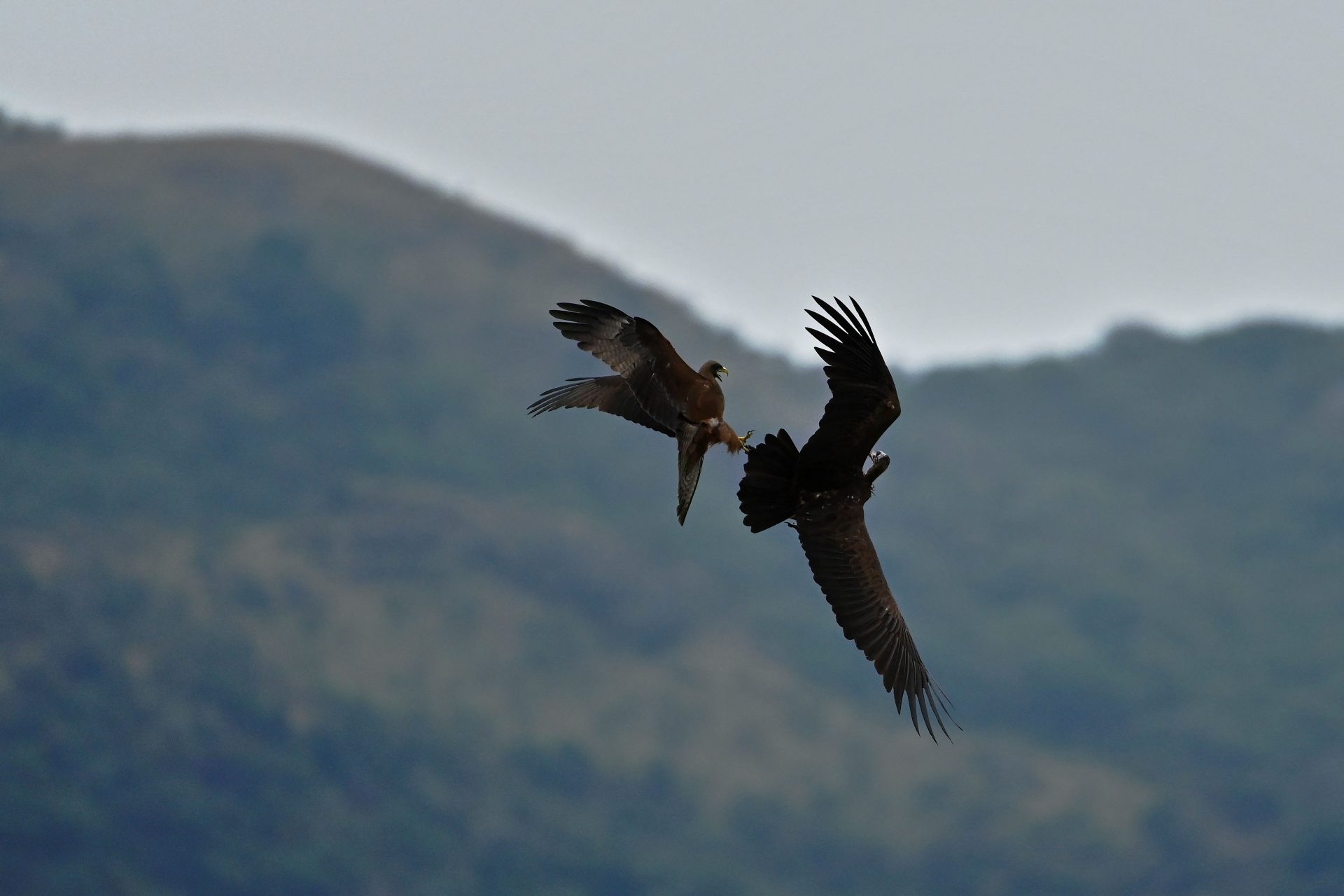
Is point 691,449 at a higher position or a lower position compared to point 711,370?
lower

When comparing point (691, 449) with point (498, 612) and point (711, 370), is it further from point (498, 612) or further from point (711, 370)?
point (498, 612)

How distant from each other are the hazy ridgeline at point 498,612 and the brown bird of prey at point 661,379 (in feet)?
260

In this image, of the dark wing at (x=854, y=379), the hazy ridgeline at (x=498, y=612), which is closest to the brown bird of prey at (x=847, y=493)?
the dark wing at (x=854, y=379)

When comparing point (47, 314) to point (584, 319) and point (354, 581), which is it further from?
point (584, 319)

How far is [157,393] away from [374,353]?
12236 millimetres

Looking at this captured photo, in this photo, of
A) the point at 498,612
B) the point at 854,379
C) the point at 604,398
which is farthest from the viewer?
the point at 498,612

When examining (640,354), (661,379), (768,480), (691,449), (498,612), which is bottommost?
(768,480)

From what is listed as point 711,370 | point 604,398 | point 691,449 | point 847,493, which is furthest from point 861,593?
point 604,398

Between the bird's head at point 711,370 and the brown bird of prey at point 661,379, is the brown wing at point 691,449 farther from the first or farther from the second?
the bird's head at point 711,370

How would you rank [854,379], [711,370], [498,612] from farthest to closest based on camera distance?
[498,612] < [711,370] < [854,379]

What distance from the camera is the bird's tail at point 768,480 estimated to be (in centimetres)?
1067

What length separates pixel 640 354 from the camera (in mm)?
11641

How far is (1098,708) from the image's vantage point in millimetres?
105375

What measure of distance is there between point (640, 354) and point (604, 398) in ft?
1.98
